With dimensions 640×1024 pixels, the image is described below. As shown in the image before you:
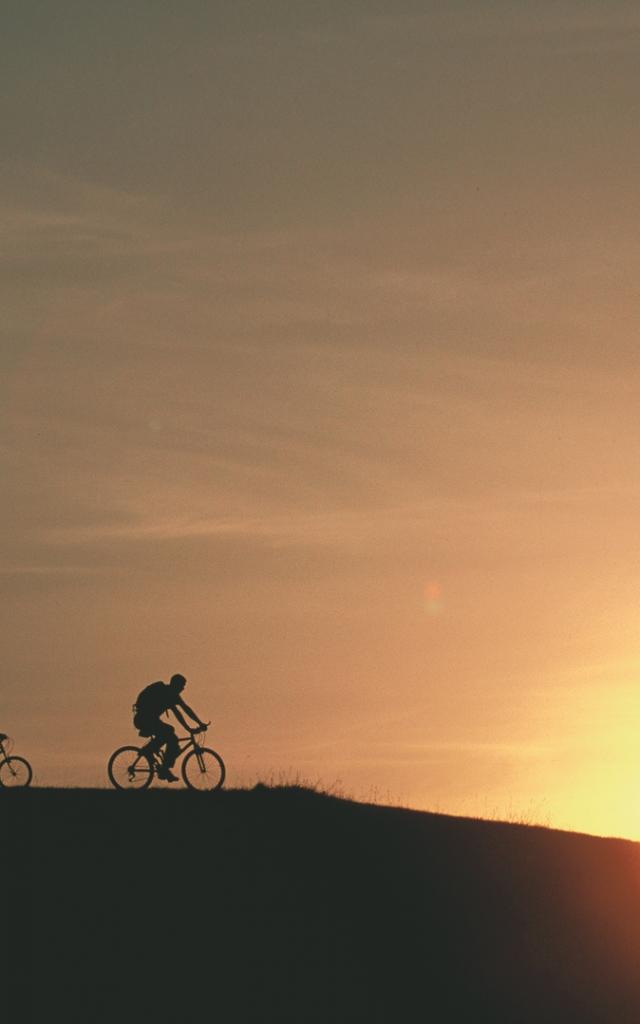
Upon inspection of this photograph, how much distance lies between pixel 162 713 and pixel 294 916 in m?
6.45

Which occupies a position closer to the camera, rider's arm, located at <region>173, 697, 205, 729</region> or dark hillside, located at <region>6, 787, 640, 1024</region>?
dark hillside, located at <region>6, 787, 640, 1024</region>

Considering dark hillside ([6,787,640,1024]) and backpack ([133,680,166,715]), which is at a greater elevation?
backpack ([133,680,166,715])

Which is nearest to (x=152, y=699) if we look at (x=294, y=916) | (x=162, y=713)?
(x=162, y=713)

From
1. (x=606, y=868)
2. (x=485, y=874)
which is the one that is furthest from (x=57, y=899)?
(x=606, y=868)

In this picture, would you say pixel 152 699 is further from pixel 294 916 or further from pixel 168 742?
pixel 294 916

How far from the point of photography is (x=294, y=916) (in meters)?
26.1

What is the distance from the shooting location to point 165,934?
24094mm

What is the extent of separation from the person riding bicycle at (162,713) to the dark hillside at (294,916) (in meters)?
1.40

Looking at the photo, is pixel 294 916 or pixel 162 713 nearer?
pixel 294 916

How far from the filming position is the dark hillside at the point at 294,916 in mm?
23047

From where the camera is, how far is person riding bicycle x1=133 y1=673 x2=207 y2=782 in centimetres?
3127

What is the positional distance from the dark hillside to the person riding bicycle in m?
1.40

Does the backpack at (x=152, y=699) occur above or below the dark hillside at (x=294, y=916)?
above

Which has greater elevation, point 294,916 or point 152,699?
point 152,699
